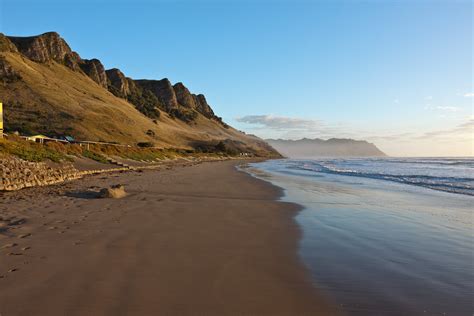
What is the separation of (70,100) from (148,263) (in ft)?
298

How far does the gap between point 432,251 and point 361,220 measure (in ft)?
10.1

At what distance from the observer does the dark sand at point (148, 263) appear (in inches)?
148

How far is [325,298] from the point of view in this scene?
13.4 feet

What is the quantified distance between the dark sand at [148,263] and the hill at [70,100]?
6174 centimetres

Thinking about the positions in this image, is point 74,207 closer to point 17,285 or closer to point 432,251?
point 17,285

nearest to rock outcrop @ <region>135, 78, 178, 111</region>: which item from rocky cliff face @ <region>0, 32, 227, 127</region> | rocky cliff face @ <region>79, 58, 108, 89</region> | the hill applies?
rocky cliff face @ <region>0, 32, 227, 127</region>

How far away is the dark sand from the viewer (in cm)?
376

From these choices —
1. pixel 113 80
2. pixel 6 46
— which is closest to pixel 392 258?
pixel 6 46

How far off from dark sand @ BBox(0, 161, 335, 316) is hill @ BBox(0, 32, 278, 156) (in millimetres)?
61743

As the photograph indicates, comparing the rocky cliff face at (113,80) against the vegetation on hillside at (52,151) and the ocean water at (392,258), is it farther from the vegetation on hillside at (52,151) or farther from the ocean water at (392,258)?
the ocean water at (392,258)

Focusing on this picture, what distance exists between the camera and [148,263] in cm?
517

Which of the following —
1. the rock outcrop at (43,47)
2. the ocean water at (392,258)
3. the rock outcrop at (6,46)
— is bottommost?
the ocean water at (392,258)

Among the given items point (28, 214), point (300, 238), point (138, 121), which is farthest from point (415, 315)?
point (138, 121)

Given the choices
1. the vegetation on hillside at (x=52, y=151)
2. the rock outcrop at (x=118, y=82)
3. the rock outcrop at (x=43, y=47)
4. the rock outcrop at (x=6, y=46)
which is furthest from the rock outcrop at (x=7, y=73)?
the rock outcrop at (x=118, y=82)
